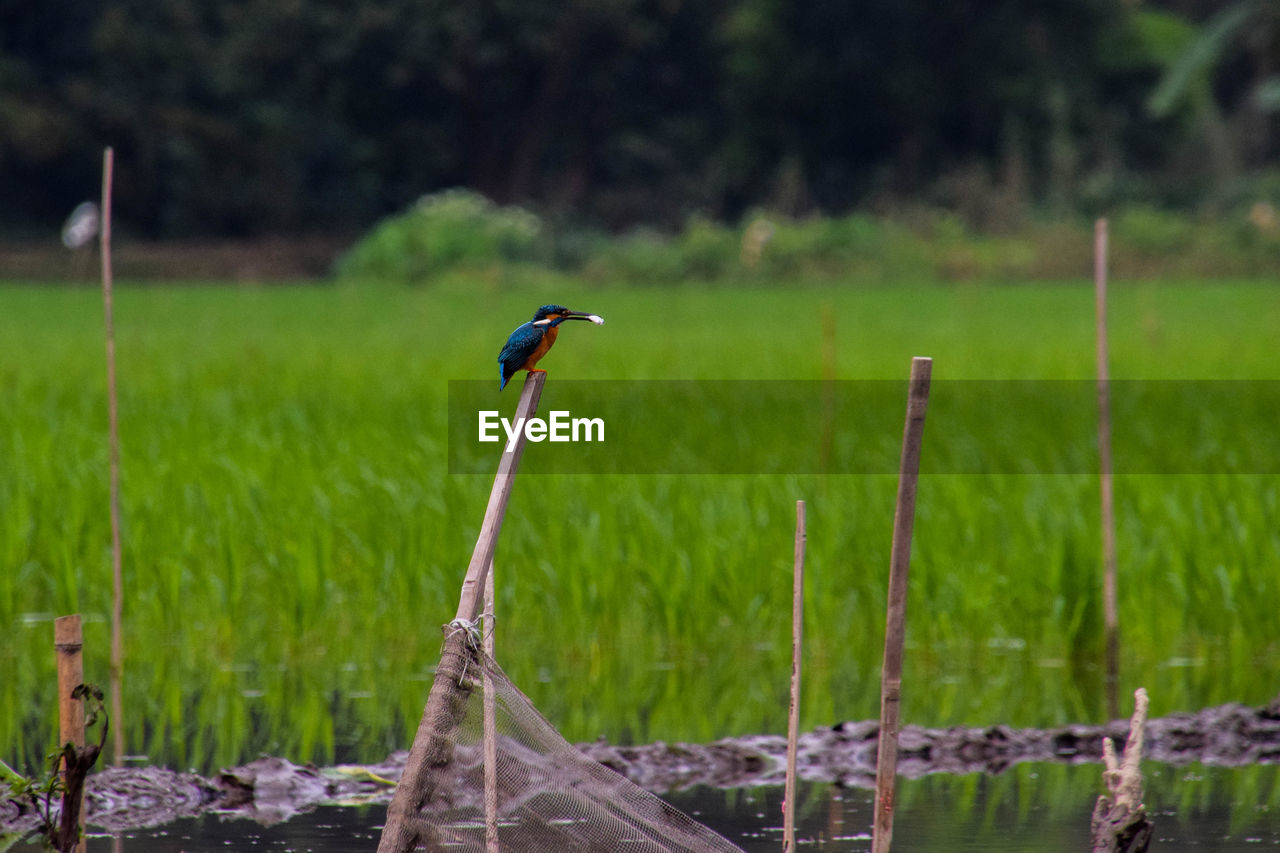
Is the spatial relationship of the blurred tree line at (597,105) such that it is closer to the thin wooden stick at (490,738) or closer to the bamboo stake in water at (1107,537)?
the bamboo stake in water at (1107,537)

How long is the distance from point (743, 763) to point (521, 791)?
136 cm

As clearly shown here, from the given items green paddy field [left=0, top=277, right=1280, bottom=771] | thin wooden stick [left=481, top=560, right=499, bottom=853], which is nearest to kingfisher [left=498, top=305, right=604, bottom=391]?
thin wooden stick [left=481, top=560, right=499, bottom=853]

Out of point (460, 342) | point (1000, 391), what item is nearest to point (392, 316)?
point (460, 342)

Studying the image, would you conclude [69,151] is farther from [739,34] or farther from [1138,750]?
[1138,750]

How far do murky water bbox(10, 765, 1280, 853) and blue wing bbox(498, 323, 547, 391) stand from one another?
52.1 inches

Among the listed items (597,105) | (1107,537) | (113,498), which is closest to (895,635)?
(1107,537)

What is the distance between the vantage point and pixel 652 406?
10500mm

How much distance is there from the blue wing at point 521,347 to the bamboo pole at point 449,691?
37 millimetres

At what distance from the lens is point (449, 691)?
310 cm

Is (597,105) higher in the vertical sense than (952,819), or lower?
higher

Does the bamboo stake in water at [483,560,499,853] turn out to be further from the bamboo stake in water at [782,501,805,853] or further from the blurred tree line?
the blurred tree line

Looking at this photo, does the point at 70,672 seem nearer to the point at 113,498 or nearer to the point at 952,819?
the point at 952,819

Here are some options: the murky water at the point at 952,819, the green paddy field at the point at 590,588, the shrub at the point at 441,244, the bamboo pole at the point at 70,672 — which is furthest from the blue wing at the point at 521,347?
the shrub at the point at 441,244

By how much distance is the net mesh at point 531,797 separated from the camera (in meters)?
3.21
